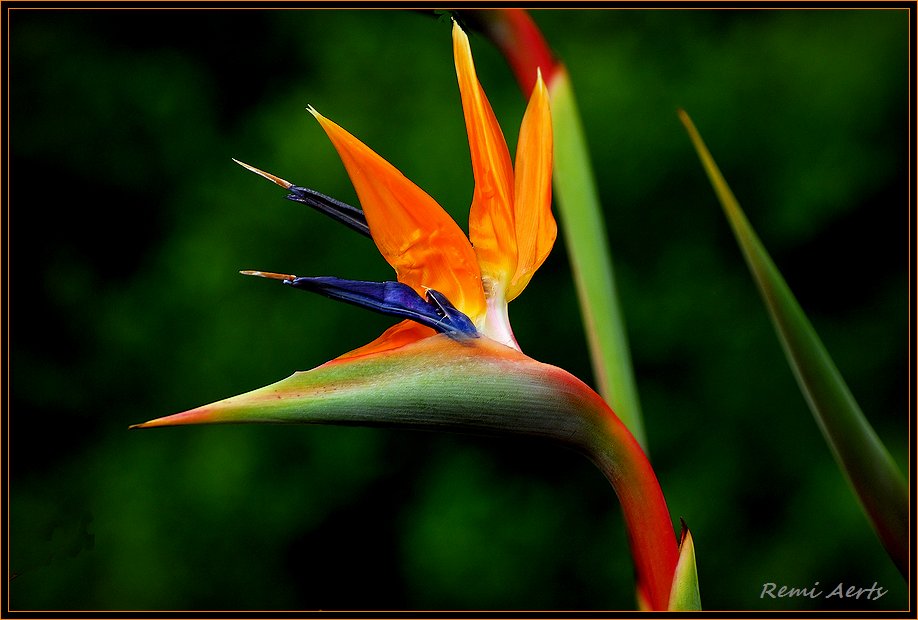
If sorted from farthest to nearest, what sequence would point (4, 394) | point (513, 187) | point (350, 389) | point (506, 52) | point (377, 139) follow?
1. point (377, 139)
2. point (4, 394)
3. point (506, 52)
4. point (513, 187)
5. point (350, 389)

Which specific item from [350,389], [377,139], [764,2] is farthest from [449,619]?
[377,139]

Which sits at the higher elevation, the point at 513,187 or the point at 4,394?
the point at 513,187

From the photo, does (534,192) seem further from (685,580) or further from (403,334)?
(685,580)

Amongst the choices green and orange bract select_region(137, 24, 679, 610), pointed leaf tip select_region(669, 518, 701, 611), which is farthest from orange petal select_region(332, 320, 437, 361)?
pointed leaf tip select_region(669, 518, 701, 611)

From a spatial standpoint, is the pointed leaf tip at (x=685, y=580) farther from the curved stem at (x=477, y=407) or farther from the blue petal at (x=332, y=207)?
the blue petal at (x=332, y=207)

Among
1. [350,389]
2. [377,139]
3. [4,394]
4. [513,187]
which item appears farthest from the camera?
[377,139]

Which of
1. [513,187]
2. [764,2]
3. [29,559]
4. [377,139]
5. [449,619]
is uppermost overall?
[764,2]

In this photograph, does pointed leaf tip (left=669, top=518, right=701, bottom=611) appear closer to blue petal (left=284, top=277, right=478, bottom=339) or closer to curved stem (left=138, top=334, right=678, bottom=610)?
curved stem (left=138, top=334, right=678, bottom=610)

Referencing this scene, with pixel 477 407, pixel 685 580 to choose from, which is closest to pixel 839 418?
pixel 685 580

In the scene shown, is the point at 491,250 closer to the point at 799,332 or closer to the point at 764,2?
the point at 799,332
